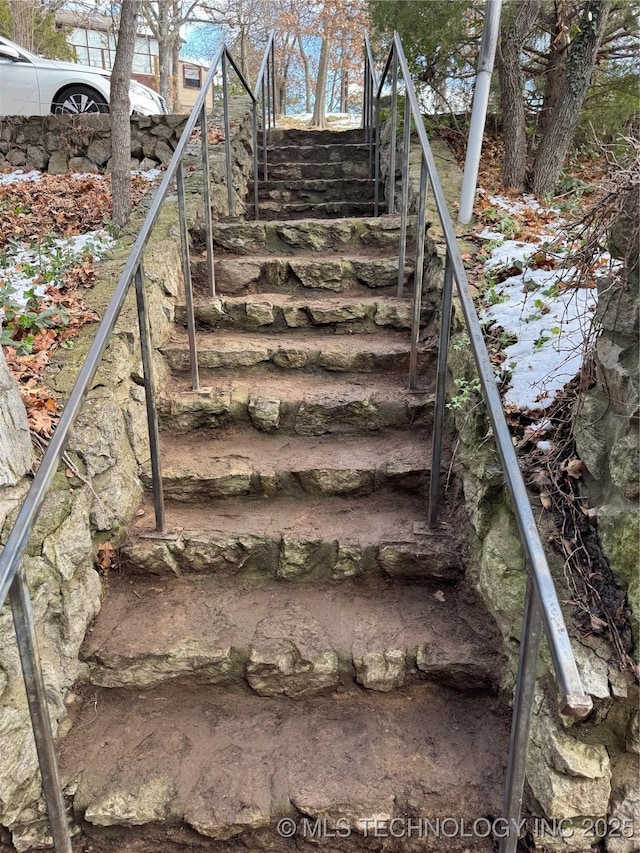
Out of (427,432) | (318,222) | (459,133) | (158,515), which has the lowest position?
(158,515)

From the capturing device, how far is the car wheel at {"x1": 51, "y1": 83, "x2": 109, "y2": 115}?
23.4ft

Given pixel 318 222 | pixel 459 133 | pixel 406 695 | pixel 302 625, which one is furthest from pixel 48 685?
pixel 459 133

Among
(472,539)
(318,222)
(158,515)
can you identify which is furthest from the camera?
(318,222)

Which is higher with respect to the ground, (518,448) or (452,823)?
(518,448)

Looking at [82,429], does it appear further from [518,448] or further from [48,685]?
[518,448]

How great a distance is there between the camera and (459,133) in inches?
215

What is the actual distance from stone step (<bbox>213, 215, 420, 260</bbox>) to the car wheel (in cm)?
483

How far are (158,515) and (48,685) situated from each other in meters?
0.68

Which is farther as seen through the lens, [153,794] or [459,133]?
[459,133]

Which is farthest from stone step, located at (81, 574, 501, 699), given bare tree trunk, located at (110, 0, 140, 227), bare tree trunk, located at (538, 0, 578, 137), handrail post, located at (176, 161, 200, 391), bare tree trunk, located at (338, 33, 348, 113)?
bare tree trunk, located at (338, 33, 348, 113)

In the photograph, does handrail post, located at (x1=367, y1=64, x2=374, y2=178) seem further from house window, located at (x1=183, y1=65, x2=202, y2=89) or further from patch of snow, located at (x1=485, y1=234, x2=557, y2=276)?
house window, located at (x1=183, y1=65, x2=202, y2=89)

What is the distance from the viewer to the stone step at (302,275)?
11.0 ft

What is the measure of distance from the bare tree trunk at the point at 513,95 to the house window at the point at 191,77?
25822mm

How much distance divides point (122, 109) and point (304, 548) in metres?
4.05
